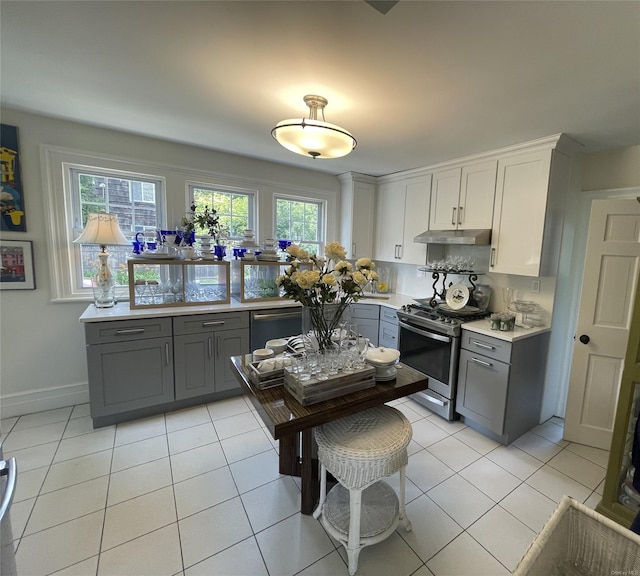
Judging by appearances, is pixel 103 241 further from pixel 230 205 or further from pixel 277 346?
pixel 277 346

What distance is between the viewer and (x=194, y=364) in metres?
2.77

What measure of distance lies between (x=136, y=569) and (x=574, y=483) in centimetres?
272

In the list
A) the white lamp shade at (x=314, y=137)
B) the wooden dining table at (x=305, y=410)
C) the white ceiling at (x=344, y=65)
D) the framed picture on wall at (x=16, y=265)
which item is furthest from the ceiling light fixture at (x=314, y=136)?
the framed picture on wall at (x=16, y=265)

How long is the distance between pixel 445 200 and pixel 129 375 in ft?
11.4

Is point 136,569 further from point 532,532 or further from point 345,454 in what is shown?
point 532,532

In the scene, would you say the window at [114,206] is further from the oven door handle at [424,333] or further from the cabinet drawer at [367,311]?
the oven door handle at [424,333]

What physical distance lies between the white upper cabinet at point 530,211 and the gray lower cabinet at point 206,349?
2542 mm

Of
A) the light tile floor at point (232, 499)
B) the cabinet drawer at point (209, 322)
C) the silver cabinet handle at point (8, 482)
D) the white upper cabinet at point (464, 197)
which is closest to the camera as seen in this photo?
the silver cabinet handle at point (8, 482)

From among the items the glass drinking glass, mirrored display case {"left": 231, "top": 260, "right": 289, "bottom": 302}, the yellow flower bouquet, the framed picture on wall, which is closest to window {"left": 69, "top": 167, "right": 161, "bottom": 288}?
the framed picture on wall

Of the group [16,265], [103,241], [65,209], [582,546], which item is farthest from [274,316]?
[582,546]

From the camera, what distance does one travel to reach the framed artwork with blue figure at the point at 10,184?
92.2 inches

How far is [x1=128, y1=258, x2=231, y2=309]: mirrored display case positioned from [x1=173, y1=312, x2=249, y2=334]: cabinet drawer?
0.25 meters

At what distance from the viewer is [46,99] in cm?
214

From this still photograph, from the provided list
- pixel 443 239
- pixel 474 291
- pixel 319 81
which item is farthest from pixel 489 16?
pixel 474 291
